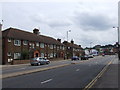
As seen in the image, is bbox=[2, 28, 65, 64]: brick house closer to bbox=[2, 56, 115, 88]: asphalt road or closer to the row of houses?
the row of houses

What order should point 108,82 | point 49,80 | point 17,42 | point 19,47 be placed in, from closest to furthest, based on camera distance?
1. point 108,82
2. point 49,80
3. point 17,42
4. point 19,47

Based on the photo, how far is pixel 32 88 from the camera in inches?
497

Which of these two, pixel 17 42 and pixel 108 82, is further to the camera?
pixel 17 42

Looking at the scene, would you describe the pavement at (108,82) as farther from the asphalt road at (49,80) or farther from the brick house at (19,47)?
the brick house at (19,47)

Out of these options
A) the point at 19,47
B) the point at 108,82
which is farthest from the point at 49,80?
the point at 19,47

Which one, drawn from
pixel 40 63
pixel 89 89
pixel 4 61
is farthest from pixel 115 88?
pixel 4 61

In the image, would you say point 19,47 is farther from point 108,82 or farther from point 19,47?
point 108,82

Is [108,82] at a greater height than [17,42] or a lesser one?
lesser

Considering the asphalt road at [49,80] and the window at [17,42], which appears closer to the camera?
the asphalt road at [49,80]

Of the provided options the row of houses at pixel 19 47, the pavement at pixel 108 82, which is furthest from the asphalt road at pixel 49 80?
the row of houses at pixel 19 47

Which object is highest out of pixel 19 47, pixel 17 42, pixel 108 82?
pixel 17 42

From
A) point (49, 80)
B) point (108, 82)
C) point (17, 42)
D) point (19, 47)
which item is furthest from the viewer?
point (19, 47)

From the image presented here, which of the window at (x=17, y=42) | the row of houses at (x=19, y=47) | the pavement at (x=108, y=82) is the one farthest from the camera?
the window at (x=17, y=42)

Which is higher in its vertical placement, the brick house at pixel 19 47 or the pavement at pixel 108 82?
the brick house at pixel 19 47
